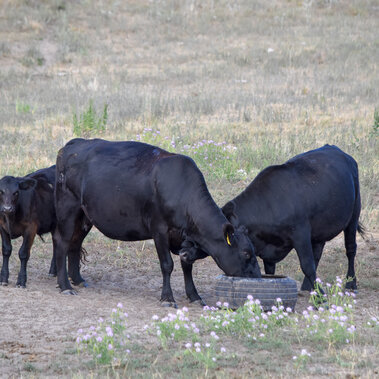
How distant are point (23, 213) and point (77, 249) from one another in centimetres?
81

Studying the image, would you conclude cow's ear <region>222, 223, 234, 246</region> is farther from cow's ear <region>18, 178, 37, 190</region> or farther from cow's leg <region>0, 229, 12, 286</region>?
cow's leg <region>0, 229, 12, 286</region>

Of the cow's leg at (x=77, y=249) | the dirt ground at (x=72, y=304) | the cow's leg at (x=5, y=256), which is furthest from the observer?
the cow's leg at (x=77, y=249)

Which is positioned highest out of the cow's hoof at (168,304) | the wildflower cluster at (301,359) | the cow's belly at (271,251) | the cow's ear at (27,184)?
the cow's ear at (27,184)

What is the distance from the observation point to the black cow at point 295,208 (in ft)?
26.7

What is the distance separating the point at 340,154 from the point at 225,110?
10193mm

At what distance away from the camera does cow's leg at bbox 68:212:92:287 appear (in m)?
9.01

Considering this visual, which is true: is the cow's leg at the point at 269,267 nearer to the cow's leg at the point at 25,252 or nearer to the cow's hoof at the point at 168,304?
the cow's hoof at the point at 168,304

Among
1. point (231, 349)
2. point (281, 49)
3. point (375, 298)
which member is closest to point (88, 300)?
point (231, 349)

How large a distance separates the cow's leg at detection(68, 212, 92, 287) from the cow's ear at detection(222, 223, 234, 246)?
222cm

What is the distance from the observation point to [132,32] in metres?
32.4

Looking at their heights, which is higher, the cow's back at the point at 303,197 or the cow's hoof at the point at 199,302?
the cow's back at the point at 303,197

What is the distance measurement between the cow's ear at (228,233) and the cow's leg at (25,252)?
253 cm

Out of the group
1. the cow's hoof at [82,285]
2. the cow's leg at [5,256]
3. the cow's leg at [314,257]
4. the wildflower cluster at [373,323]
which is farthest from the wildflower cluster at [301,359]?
the cow's leg at [5,256]

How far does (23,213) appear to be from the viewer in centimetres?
881
